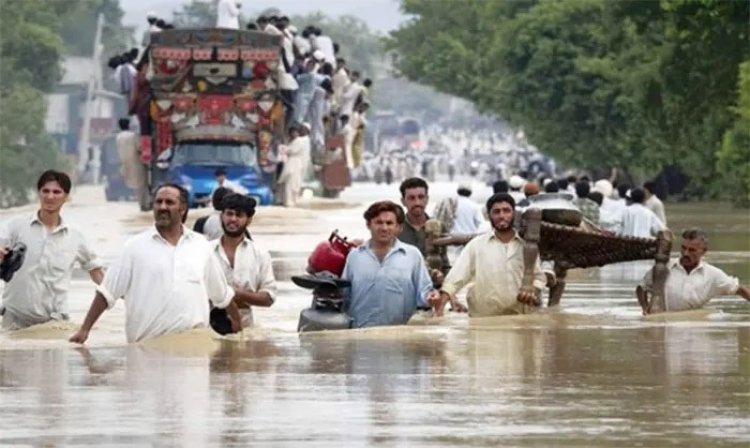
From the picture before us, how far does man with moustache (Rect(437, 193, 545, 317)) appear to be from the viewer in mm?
19984

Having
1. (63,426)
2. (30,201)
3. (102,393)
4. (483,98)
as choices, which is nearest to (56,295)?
(102,393)

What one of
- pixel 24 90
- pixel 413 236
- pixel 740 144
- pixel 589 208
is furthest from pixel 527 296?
pixel 24 90

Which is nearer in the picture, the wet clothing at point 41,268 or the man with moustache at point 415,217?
the wet clothing at point 41,268

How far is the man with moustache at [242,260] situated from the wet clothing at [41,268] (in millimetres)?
1026

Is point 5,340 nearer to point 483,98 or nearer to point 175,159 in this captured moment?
point 175,159

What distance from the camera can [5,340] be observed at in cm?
1836

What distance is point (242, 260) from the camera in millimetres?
18219

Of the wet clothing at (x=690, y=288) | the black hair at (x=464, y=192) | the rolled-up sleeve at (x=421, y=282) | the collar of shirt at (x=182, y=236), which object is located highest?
the black hair at (x=464, y=192)

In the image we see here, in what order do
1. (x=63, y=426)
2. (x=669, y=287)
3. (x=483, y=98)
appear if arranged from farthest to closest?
(x=483, y=98) < (x=669, y=287) < (x=63, y=426)

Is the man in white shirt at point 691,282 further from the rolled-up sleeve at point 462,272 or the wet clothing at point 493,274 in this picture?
the rolled-up sleeve at point 462,272

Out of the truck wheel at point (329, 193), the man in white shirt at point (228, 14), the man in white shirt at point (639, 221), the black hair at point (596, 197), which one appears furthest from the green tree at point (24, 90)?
the man in white shirt at point (639, 221)

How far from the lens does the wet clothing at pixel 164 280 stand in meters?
16.7

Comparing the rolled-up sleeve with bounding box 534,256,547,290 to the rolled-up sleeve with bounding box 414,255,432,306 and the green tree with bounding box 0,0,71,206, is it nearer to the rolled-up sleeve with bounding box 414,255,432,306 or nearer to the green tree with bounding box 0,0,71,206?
the rolled-up sleeve with bounding box 414,255,432,306

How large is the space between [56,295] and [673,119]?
122 feet
